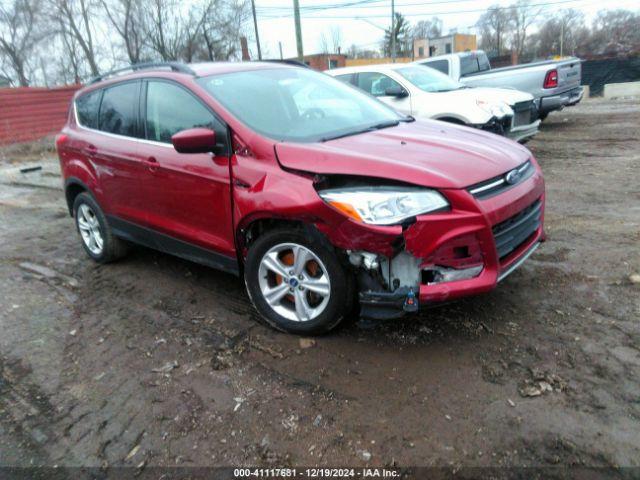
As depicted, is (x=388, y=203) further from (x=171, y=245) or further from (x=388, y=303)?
(x=171, y=245)

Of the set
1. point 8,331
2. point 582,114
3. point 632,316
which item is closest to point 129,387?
point 8,331

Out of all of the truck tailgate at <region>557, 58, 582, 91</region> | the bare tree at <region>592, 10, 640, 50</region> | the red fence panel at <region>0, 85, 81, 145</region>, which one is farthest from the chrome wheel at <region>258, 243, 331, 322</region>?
the bare tree at <region>592, 10, 640, 50</region>

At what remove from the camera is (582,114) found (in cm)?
1470

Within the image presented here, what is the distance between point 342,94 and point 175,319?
7.44 feet

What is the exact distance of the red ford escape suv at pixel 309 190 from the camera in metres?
2.83

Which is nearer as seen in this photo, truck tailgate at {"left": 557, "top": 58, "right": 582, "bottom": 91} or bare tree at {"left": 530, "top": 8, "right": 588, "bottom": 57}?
truck tailgate at {"left": 557, "top": 58, "right": 582, "bottom": 91}

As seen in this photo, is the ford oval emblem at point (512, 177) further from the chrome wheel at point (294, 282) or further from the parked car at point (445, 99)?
the parked car at point (445, 99)

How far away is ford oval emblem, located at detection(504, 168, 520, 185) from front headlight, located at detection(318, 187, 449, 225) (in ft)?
1.85

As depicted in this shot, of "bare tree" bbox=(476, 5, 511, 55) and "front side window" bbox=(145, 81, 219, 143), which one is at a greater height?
"bare tree" bbox=(476, 5, 511, 55)

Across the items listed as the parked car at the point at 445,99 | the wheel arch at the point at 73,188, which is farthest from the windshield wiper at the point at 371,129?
the parked car at the point at 445,99

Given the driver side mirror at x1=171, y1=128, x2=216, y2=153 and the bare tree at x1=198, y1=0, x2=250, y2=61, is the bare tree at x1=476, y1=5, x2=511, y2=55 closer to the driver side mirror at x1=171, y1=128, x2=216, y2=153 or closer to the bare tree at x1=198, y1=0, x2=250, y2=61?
the bare tree at x1=198, y1=0, x2=250, y2=61

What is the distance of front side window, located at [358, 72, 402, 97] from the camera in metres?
8.42

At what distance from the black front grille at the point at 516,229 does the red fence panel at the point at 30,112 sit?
57.8 ft

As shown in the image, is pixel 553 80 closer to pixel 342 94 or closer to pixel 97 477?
pixel 342 94
